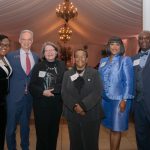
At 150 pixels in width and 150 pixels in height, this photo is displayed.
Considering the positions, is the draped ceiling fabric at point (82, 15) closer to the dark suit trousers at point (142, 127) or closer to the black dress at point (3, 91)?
the dark suit trousers at point (142, 127)

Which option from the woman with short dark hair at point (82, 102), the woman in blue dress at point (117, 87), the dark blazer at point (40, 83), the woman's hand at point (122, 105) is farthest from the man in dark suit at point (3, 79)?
the woman's hand at point (122, 105)

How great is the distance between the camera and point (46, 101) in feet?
10.4

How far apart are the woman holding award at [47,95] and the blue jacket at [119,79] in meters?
0.57

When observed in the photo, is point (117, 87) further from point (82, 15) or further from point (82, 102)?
point (82, 15)

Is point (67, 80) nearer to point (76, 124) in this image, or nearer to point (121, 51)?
point (76, 124)

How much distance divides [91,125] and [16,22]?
263 inches

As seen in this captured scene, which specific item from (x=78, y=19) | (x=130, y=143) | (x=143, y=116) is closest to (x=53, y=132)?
(x=143, y=116)

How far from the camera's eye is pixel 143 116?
314cm

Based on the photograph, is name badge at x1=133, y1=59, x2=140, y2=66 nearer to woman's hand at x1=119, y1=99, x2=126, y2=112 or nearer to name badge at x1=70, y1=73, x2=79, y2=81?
woman's hand at x1=119, y1=99, x2=126, y2=112

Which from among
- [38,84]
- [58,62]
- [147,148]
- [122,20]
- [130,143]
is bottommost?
[130,143]

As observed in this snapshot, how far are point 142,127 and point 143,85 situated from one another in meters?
0.50

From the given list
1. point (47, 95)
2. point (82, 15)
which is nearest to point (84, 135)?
point (47, 95)

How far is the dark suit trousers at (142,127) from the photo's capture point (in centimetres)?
315

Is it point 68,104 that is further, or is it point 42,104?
point 42,104
